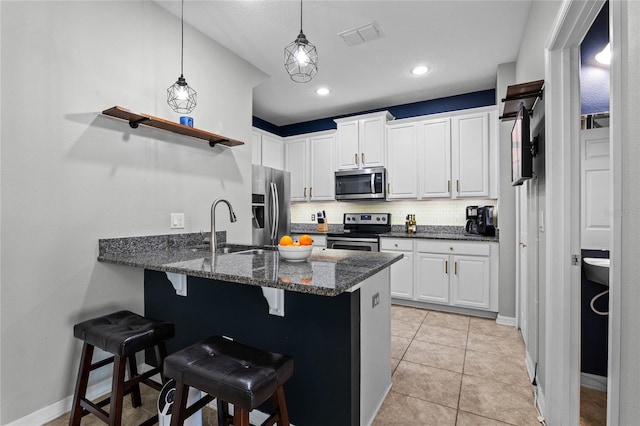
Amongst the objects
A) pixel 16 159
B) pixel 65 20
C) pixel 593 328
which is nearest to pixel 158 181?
pixel 16 159

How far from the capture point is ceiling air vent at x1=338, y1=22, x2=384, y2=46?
271 centimetres

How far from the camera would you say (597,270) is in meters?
1.81

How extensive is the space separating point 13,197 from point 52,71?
0.76 metres

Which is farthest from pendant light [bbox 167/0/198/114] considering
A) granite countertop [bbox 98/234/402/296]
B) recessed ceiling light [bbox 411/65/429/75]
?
recessed ceiling light [bbox 411/65/429/75]

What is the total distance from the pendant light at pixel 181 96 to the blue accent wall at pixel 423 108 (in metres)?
2.49

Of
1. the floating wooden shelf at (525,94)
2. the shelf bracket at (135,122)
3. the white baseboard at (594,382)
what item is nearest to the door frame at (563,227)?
the floating wooden shelf at (525,94)

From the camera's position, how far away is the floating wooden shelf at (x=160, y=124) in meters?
2.01

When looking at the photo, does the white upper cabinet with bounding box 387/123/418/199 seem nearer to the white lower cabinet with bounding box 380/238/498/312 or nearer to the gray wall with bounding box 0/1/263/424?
the white lower cabinet with bounding box 380/238/498/312

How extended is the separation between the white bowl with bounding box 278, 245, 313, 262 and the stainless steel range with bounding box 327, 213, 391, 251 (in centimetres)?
253

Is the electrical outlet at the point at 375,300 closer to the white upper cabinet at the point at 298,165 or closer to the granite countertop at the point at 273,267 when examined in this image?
the granite countertop at the point at 273,267

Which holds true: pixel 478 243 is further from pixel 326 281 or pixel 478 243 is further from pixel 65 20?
pixel 65 20

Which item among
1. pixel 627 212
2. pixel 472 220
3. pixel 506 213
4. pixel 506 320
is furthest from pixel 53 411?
pixel 472 220

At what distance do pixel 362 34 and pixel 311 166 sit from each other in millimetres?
2397

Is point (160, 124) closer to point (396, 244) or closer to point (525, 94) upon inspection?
point (525, 94)
